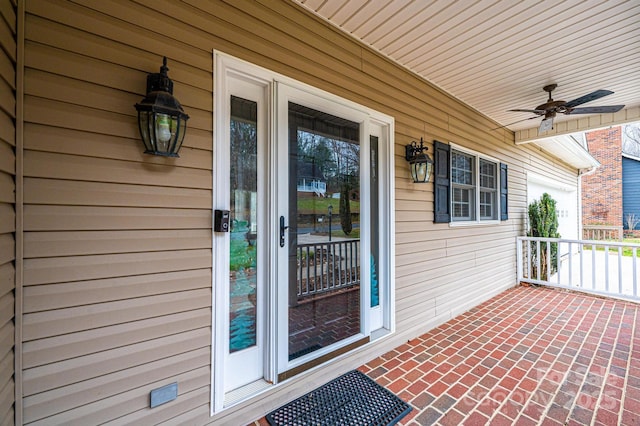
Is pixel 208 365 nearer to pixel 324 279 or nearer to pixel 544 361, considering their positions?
pixel 324 279

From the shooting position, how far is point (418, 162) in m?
2.96

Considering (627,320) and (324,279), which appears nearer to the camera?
(324,279)

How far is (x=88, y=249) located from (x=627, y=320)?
564cm

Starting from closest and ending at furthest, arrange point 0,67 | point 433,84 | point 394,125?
point 0,67 < point 394,125 < point 433,84

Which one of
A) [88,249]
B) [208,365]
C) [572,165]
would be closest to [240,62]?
[88,249]

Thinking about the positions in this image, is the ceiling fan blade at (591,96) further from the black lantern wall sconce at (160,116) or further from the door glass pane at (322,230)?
the black lantern wall sconce at (160,116)

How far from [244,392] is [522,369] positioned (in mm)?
2378

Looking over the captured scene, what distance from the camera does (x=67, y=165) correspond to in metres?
1.28

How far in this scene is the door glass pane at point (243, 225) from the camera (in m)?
1.86

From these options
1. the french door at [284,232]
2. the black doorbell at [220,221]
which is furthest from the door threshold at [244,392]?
the black doorbell at [220,221]

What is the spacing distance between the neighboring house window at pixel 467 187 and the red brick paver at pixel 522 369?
4.70 ft

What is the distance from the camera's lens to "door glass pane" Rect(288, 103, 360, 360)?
2150 mm

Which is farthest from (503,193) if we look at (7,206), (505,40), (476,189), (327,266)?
(7,206)

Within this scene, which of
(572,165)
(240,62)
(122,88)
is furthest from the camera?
(572,165)
